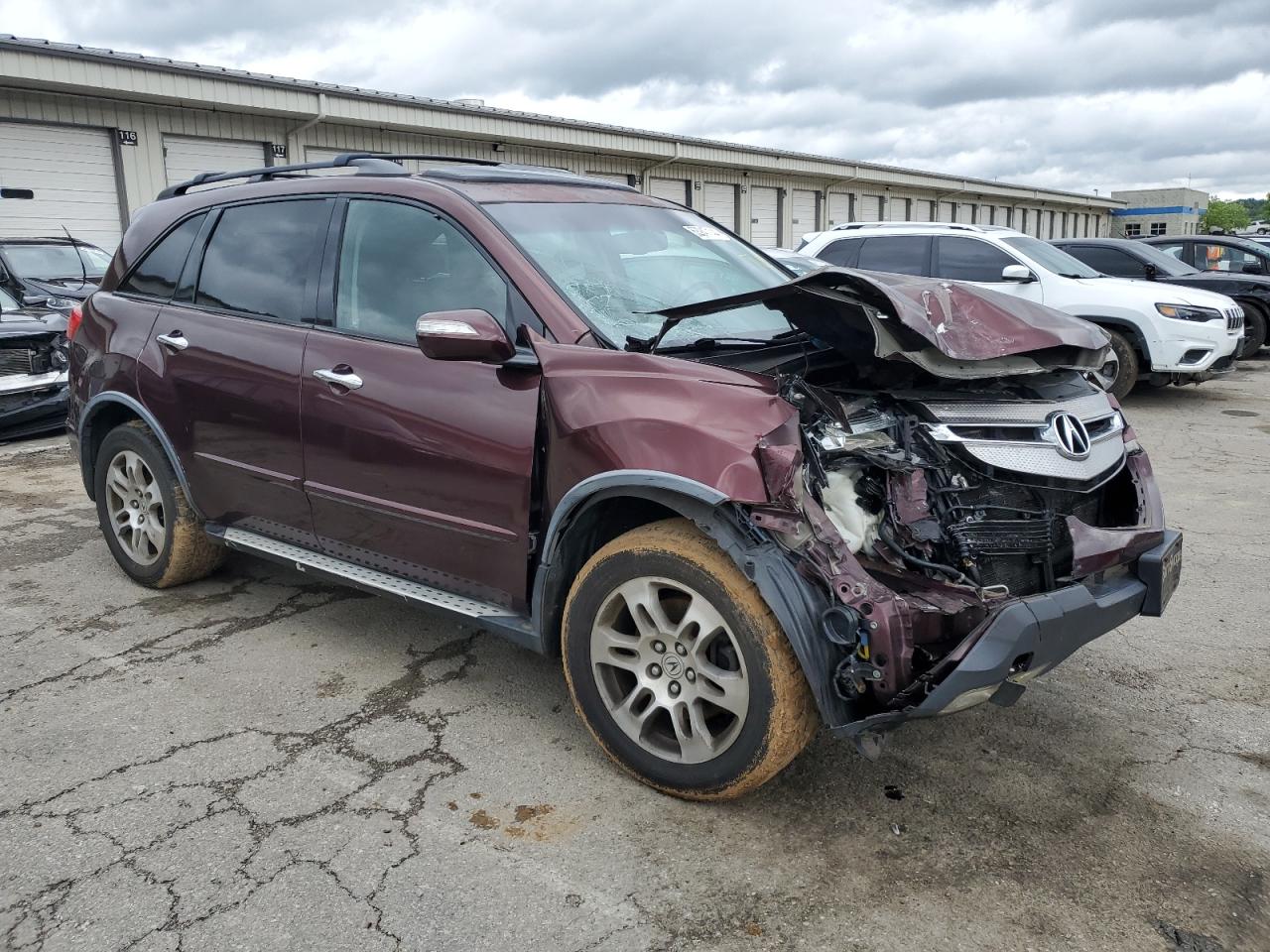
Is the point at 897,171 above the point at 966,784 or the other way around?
above

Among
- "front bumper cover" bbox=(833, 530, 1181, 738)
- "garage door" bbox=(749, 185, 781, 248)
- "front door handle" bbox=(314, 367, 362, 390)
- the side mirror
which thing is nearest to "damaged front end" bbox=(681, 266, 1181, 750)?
"front bumper cover" bbox=(833, 530, 1181, 738)

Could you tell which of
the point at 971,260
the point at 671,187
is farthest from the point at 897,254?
the point at 671,187

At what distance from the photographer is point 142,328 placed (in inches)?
179

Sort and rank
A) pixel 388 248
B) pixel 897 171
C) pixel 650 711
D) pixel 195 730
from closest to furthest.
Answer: pixel 650 711
pixel 195 730
pixel 388 248
pixel 897 171

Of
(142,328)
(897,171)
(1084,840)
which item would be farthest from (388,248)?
(897,171)

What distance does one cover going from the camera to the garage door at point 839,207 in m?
31.5

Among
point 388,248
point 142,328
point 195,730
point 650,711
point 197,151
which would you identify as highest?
point 197,151

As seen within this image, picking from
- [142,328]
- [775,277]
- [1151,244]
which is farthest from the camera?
[1151,244]

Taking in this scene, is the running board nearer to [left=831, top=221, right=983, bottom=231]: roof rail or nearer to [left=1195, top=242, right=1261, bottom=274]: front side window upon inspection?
[left=831, top=221, right=983, bottom=231]: roof rail

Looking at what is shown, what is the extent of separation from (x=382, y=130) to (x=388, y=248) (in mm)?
15468

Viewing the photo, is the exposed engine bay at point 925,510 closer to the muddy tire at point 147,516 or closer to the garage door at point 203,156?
the muddy tire at point 147,516

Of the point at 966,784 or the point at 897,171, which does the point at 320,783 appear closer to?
the point at 966,784

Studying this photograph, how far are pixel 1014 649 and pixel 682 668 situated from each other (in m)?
0.90

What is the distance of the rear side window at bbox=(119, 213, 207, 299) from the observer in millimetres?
4555
